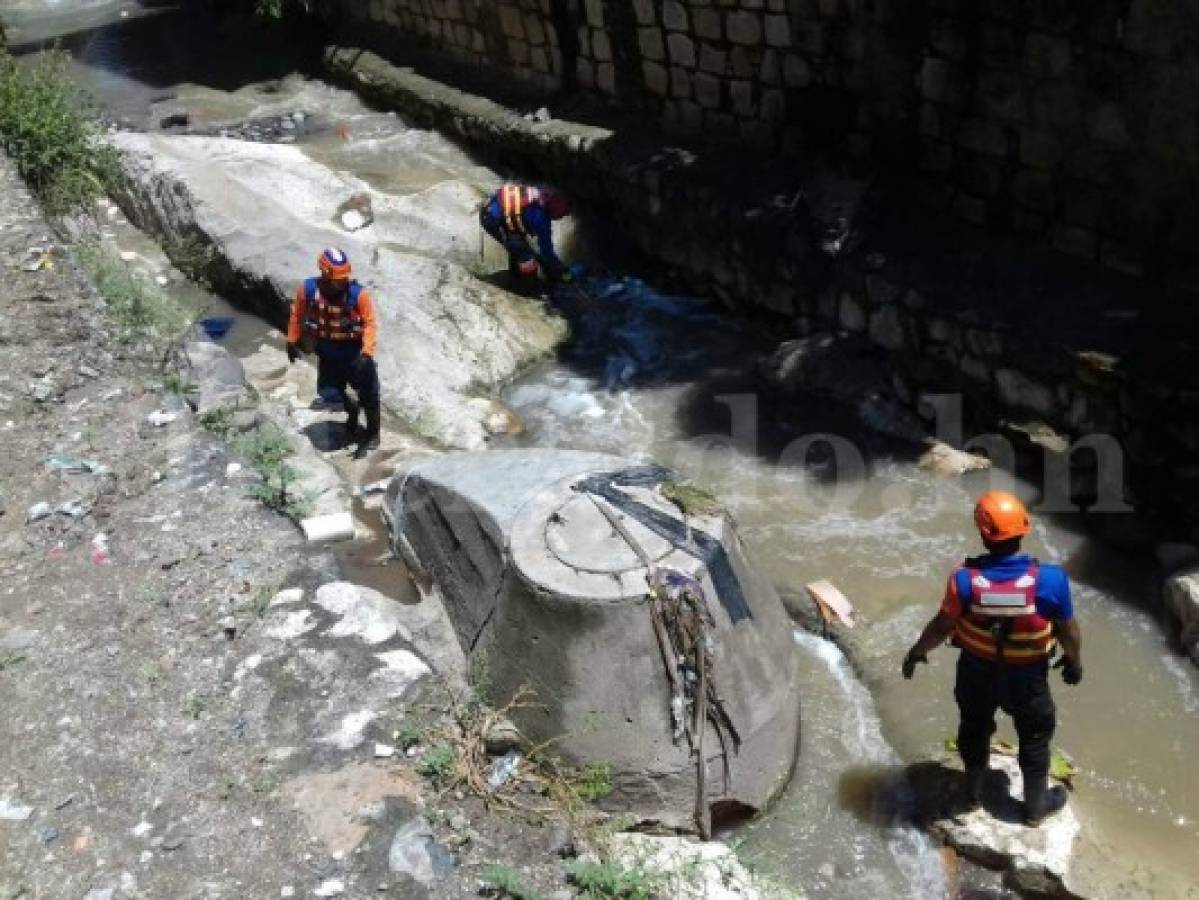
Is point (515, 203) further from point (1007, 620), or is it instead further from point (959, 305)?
point (1007, 620)

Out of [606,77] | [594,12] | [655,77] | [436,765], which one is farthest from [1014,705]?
[594,12]

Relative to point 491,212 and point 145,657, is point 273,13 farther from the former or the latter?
point 145,657

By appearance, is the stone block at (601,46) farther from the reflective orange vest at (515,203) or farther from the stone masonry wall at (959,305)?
the reflective orange vest at (515,203)

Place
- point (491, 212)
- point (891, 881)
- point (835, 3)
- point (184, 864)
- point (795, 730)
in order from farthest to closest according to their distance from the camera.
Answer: point (491, 212) → point (835, 3) → point (795, 730) → point (891, 881) → point (184, 864)

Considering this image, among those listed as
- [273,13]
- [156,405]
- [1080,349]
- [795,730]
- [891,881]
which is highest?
[273,13]

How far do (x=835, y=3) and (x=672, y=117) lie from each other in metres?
1.86

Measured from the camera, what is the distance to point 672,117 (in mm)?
9117

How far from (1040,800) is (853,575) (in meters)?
1.77

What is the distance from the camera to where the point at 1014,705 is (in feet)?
13.4

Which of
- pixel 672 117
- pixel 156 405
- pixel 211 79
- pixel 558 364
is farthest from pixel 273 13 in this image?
pixel 156 405

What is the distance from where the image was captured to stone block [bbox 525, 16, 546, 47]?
10.2 m

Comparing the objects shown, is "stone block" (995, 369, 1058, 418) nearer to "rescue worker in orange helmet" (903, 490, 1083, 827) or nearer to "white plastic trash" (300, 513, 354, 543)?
"rescue worker in orange helmet" (903, 490, 1083, 827)

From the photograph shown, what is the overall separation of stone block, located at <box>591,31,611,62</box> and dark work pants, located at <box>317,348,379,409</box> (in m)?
4.34

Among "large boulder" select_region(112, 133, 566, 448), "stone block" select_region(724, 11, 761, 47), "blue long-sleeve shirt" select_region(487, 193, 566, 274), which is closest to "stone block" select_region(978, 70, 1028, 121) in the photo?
"stone block" select_region(724, 11, 761, 47)
